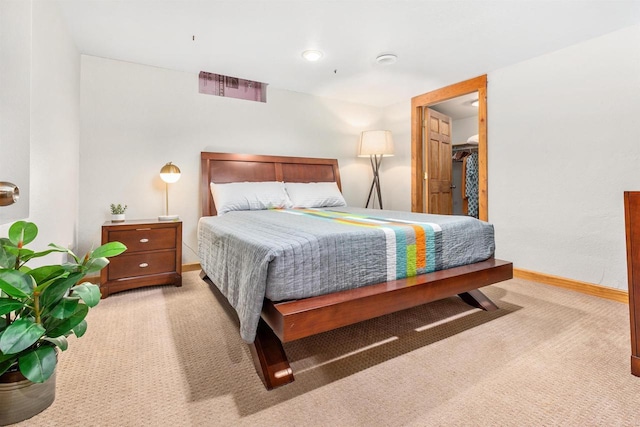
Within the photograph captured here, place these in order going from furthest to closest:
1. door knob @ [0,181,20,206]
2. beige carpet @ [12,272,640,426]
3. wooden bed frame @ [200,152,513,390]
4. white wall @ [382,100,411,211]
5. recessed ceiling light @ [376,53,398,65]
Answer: white wall @ [382,100,411,211], recessed ceiling light @ [376,53,398,65], wooden bed frame @ [200,152,513,390], beige carpet @ [12,272,640,426], door knob @ [0,181,20,206]

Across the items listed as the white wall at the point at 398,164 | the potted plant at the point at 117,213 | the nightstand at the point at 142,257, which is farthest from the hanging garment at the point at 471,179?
the potted plant at the point at 117,213

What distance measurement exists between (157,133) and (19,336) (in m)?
2.66

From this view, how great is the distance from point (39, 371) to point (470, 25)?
125 inches

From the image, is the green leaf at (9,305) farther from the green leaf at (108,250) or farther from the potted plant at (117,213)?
A: the potted plant at (117,213)

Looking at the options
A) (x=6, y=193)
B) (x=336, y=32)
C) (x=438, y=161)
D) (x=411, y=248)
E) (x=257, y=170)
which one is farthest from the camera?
(x=438, y=161)

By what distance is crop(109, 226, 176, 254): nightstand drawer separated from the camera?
256 cm

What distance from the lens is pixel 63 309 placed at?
1.01 metres

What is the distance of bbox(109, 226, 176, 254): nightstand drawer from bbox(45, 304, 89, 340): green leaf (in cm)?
166

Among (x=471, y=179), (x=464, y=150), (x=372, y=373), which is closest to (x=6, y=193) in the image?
(x=372, y=373)

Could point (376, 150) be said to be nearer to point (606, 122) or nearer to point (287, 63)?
point (287, 63)

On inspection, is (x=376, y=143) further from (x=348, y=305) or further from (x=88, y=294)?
(x=88, y=294)

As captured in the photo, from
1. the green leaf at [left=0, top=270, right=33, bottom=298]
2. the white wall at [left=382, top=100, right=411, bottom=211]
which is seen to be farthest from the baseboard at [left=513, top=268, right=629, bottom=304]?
the green leaf at [left=0, top=270, right=33, bottom=298]

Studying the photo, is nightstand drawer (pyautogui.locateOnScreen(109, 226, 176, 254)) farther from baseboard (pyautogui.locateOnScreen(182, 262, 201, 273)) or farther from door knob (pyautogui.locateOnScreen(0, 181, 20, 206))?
door knob (pyautogui.locateOnScreen(0, 181, 20, 206))

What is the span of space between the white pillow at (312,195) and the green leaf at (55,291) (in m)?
2.43
